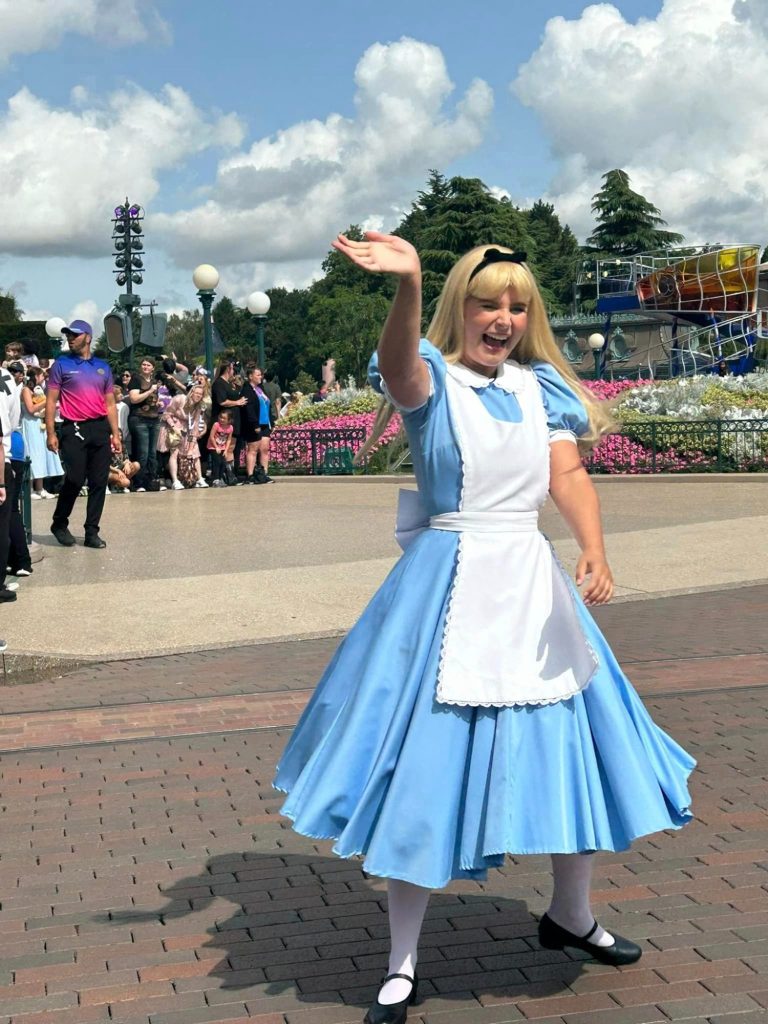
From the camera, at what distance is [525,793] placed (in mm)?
3219

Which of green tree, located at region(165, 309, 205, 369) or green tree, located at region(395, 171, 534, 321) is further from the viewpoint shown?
green tree, located at region(165, 309, 205, 369)

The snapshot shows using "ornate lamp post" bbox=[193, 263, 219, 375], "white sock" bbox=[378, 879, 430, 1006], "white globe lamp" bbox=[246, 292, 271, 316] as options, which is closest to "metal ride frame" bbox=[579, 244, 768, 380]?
"white globe lamp" bbox=[246, 292, 271, 316]

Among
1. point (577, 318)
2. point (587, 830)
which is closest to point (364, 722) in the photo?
point (587, 830)

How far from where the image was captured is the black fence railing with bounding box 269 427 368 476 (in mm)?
22453

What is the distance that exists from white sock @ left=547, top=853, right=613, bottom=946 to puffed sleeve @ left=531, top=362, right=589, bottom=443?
103cm

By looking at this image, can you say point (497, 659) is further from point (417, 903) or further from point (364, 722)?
point (417, 903)

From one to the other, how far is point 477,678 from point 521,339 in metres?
0.88

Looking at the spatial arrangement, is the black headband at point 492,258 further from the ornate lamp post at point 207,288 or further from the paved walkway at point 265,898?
the ornate lamp post at point 207,288

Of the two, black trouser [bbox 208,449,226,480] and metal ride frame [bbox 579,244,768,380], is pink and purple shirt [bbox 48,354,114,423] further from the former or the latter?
metal ride frame [bbox 579,244,768,380]

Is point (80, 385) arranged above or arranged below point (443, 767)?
above

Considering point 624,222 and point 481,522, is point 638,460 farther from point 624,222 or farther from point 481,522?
point 624,222

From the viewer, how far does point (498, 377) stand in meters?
3.51

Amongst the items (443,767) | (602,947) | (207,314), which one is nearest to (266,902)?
(602,947)

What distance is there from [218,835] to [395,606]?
1.80m
